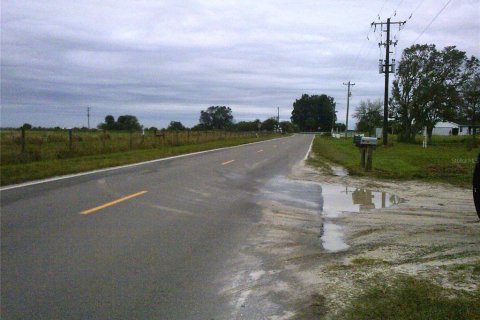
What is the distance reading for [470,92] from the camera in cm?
5272

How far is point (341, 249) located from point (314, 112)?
192472 mm

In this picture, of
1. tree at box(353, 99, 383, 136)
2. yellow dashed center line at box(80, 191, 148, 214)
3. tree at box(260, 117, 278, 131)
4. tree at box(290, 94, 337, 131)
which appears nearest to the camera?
yellow dashed center line at box(80, 191, 148, 214)

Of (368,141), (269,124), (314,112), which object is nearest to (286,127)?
(269,124)

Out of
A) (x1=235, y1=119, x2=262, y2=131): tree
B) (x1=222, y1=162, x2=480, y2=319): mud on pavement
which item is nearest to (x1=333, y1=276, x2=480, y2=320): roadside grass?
(x1=222, y1=162, x2=480, y2=319): mud on pavement

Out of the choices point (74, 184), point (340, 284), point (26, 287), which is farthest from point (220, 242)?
point (74, 184)

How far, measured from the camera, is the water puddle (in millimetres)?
8253

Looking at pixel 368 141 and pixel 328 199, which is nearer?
pixel 328 199

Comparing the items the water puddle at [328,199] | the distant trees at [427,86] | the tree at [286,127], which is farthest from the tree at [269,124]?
the water puddle at [328,199]

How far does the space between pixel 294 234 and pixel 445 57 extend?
178 feet

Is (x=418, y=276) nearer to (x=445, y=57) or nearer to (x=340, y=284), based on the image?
(x=340, y=284)

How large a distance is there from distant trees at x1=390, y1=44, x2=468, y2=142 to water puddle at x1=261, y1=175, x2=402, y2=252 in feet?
148

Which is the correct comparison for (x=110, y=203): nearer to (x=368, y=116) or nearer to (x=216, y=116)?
(x=368, y=116)

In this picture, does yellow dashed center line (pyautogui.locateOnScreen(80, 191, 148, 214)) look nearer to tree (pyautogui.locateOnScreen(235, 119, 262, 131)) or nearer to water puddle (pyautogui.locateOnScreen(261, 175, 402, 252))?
water puddle (pyautogui.locateOnScreen(261, 175, 402, 252))

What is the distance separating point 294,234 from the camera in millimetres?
7590
